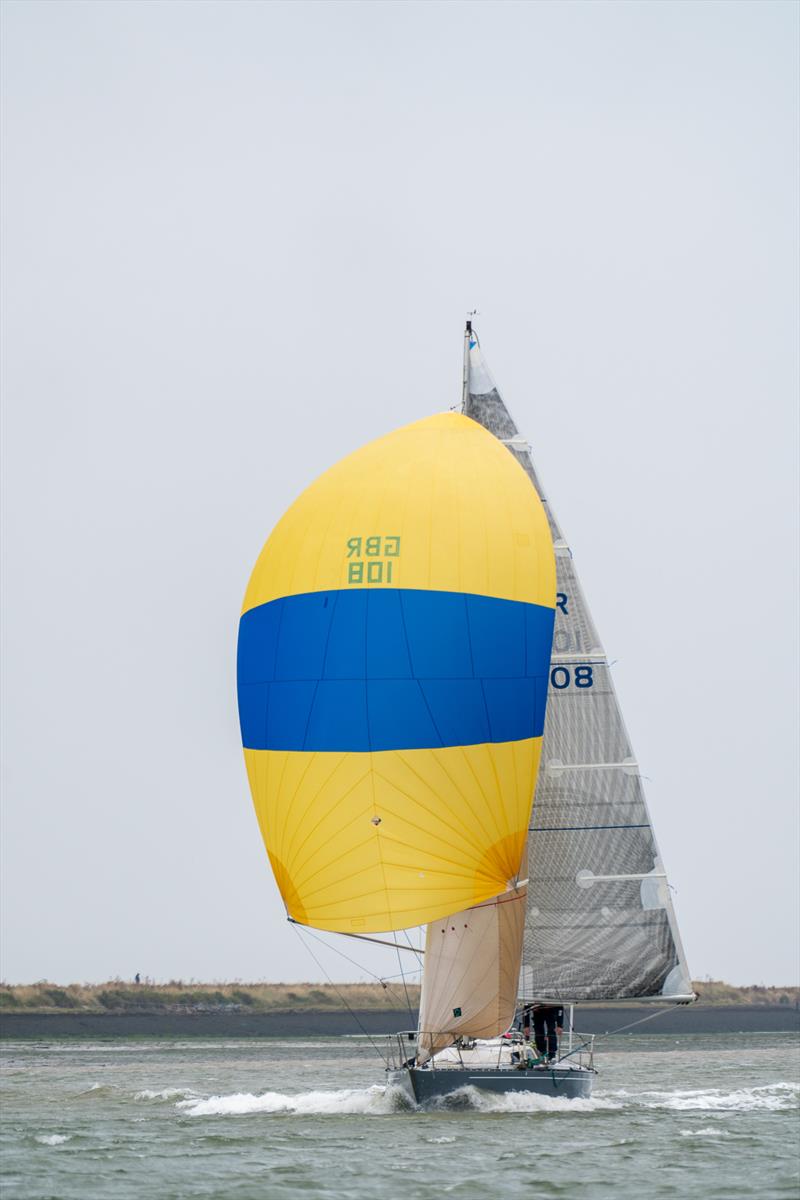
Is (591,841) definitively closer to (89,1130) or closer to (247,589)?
(247,589)

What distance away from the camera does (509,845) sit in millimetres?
32812

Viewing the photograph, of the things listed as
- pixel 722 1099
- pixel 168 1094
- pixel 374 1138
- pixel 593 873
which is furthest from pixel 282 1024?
pixel 374 1138

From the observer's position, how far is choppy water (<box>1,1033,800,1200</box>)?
2567 cm

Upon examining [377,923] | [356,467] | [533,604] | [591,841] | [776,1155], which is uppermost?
[356,467]

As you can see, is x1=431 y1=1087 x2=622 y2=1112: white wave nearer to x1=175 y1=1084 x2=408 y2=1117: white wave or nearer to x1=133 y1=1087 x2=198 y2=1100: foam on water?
x1=175 y1=1084 x2=408 y2=1117: white wave

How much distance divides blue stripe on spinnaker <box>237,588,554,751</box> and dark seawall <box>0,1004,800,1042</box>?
4042 centimetres

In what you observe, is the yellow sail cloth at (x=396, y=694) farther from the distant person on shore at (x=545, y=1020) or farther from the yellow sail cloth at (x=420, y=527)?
the distant person on shore at (x=545, y=1020)

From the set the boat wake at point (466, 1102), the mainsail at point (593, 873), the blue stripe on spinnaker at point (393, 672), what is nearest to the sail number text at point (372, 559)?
the blue stripe on spinnaker at point (393, 672)

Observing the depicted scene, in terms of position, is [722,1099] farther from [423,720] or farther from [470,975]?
[423,720]

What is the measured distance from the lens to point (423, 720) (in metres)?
32.0

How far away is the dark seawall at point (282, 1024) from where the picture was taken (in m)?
74.7

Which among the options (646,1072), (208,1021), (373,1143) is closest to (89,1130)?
(373,1143)

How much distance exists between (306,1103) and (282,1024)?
43282mm

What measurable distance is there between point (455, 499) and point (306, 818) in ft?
20.8
